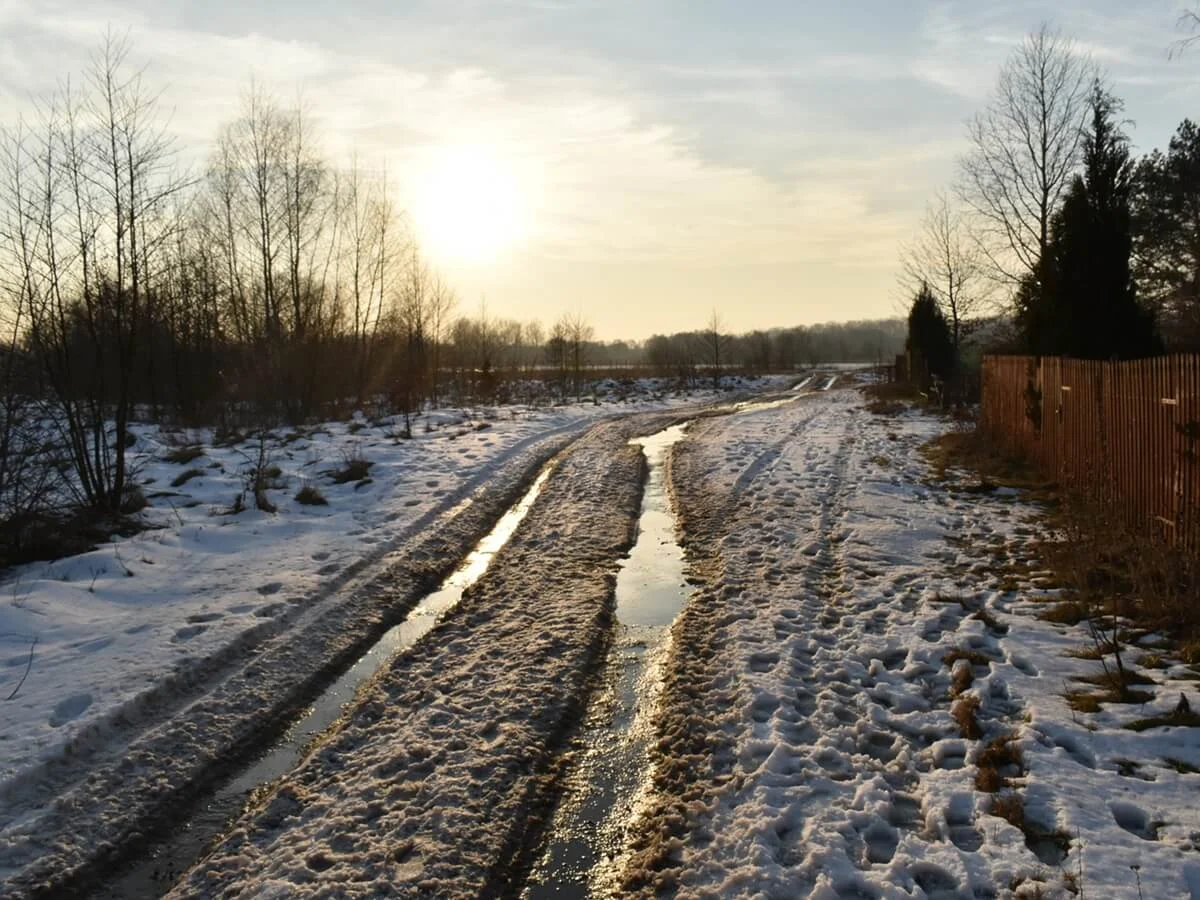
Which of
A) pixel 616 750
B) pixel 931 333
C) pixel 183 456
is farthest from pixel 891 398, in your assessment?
pixel 616 750

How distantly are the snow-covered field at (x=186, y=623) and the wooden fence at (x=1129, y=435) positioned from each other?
21.4 ft

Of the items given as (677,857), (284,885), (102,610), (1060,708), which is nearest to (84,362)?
(102,610)

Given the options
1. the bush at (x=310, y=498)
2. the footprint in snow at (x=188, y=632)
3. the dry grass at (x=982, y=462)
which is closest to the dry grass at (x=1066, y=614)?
the dry grass at (x=982, y=462)

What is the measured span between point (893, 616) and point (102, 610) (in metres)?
6.67

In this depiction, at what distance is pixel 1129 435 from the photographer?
28.2 ft

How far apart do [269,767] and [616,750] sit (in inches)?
76.3

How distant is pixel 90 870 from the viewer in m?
3.65

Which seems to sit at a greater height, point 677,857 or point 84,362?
point 84,362

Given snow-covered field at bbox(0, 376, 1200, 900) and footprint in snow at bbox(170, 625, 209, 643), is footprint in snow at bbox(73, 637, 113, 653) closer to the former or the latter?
snow-covered field at bbox(0, 376, 1200, 900)

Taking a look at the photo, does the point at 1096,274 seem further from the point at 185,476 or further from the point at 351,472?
the point at 185,476

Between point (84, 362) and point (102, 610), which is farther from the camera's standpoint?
point (84, 362)

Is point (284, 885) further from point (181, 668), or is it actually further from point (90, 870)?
point (181, 668)

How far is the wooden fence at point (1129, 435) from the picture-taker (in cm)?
708

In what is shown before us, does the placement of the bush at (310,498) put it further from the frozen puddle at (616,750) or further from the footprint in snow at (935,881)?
the footprint in snow at (935,881)
